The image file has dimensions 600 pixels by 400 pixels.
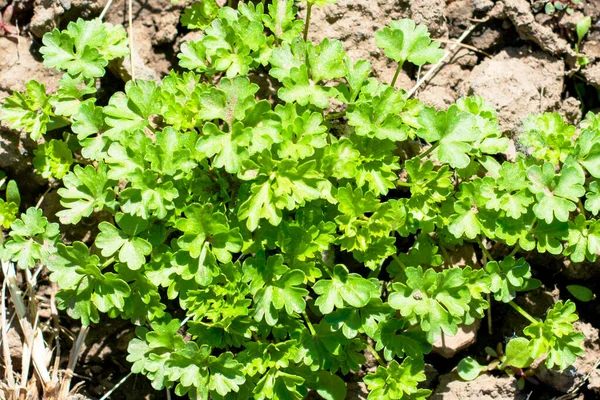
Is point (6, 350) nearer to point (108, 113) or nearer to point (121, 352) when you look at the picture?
point (121, 352)

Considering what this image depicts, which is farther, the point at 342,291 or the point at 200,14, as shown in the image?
the point at 200,14

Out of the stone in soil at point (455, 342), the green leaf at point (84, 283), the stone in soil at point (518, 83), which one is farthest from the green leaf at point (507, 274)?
the green leaf at point (84, 283)

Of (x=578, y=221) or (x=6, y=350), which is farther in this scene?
(x=6, y=350)

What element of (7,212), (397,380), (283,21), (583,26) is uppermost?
(283,21)

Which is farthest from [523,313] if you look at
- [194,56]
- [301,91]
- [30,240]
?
[30,240]

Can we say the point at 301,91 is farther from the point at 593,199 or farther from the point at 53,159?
the point at 593,199

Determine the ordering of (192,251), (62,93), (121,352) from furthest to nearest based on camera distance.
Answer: (121,352), (62,93), (192,251)

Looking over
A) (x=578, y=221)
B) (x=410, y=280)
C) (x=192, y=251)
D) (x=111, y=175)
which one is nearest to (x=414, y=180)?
(x=410, y=280)
